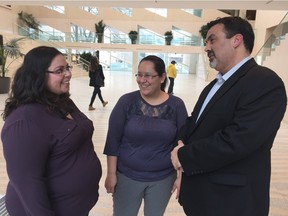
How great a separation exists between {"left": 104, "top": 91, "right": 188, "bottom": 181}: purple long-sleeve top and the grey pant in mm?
47

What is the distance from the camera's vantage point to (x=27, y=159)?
3.45ft

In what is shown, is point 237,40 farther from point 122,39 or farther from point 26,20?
point 26,20

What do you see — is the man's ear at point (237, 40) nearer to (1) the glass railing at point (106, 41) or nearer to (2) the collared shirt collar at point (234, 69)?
(2) the collared shirt collar at point (234, 69)

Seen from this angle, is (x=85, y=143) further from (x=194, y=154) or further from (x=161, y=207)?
(x=161, y=207)

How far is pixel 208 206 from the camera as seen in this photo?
1.30 meters

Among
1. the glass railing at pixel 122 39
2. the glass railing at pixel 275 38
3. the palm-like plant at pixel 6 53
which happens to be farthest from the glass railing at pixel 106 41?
the glass railing at pixel 275 38

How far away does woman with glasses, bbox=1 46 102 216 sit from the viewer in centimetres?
106

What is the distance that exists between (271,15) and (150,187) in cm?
1078

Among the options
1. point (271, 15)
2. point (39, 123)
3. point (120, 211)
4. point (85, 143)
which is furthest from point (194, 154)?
point (271, 15)

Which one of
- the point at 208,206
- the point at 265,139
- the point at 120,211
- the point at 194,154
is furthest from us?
the point at 120,211

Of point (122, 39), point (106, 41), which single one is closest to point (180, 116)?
point (122, 39)

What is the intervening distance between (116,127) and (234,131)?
804mm

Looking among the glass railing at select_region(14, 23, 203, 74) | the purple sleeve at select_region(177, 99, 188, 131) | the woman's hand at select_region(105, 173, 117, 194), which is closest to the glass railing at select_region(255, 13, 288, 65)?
the purple sleeve at select_region(177, 99, 188, 131)

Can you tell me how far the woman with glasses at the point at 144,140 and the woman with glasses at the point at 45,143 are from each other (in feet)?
1.00
